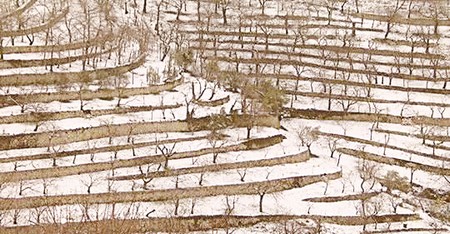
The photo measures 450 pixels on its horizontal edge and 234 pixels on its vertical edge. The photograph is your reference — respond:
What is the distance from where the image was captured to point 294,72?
4962 centimetres

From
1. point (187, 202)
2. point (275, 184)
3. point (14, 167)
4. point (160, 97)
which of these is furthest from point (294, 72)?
point (14, 167)

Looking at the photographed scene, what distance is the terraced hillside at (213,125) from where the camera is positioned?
1284 inches

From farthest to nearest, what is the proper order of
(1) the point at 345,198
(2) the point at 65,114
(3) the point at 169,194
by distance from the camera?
1. (2) the point at 65,114
2. (1) the point at 345,198
3. (3) the point at 169,194

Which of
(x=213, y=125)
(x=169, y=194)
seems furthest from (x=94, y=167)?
(x=213, y=125)

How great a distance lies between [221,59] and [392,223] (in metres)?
20.3

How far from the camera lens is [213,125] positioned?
38719 mm

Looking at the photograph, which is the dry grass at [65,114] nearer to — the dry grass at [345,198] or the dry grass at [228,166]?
the dry grass at [228,166]

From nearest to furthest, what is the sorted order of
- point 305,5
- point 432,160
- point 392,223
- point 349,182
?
1. point 392,223
2. point 349,182
3. point 432,160
4. point 305,5

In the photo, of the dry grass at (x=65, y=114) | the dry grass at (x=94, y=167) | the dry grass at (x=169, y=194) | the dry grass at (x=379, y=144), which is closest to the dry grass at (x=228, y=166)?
the dry grass at (x=94, y=167)

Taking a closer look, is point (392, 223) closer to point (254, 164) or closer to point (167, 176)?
point (254, 164)

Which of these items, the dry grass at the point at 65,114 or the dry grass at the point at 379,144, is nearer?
the dry grass at the point at 65,114

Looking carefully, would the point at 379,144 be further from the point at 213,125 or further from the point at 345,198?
the point at 213,125

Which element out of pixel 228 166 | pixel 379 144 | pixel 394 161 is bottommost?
pixel 394 161

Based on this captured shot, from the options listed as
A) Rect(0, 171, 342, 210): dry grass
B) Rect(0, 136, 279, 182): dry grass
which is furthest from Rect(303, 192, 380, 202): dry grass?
Rect(0, 136, 279, 182): dry grass
